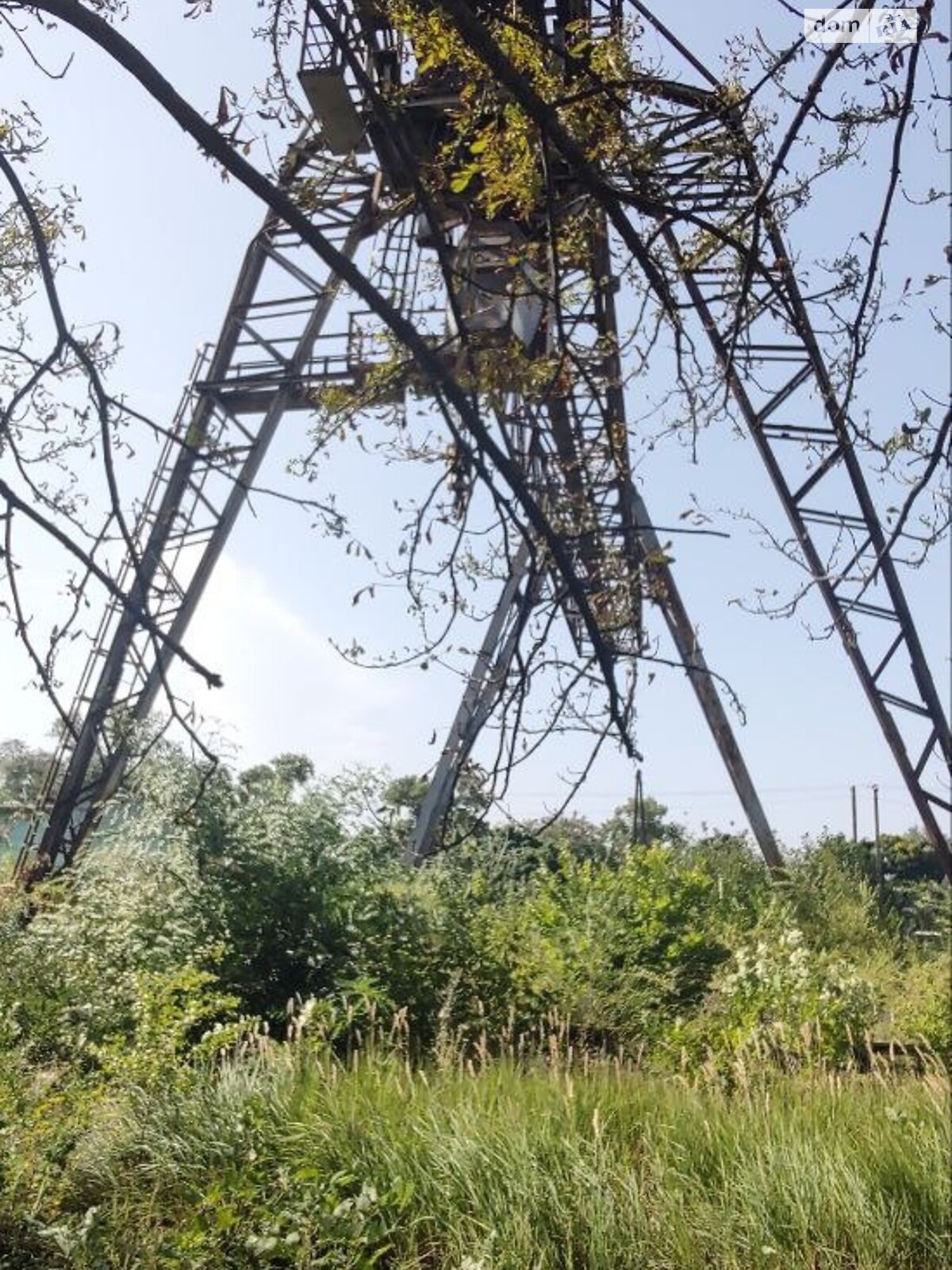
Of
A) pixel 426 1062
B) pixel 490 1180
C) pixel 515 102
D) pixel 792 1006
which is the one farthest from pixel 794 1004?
pixel 515 102

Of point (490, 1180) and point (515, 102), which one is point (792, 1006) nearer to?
point (490, 1180)

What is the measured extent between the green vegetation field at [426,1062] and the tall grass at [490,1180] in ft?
0.04

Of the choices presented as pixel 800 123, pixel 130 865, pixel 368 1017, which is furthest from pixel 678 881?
pixel 800 123

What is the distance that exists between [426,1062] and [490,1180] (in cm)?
163

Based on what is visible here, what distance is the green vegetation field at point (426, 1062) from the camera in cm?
326

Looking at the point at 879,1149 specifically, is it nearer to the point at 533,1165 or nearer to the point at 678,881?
the point at 533,1165

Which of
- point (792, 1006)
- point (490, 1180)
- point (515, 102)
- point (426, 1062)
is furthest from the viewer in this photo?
point (792, 1006)

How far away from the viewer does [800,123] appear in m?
1.97

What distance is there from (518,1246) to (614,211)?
8.66 feet

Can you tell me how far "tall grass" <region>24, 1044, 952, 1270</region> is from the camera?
125 inches

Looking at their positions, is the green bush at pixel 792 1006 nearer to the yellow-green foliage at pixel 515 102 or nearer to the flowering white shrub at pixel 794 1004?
the flowering white shrub at pixel 794 1004

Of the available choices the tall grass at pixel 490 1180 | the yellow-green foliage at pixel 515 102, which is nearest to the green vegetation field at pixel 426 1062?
the tall grass at pixel 490 1180

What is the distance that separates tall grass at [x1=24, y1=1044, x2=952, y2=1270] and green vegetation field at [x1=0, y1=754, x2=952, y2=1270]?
0.04 ft

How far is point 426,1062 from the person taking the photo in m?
4.96
